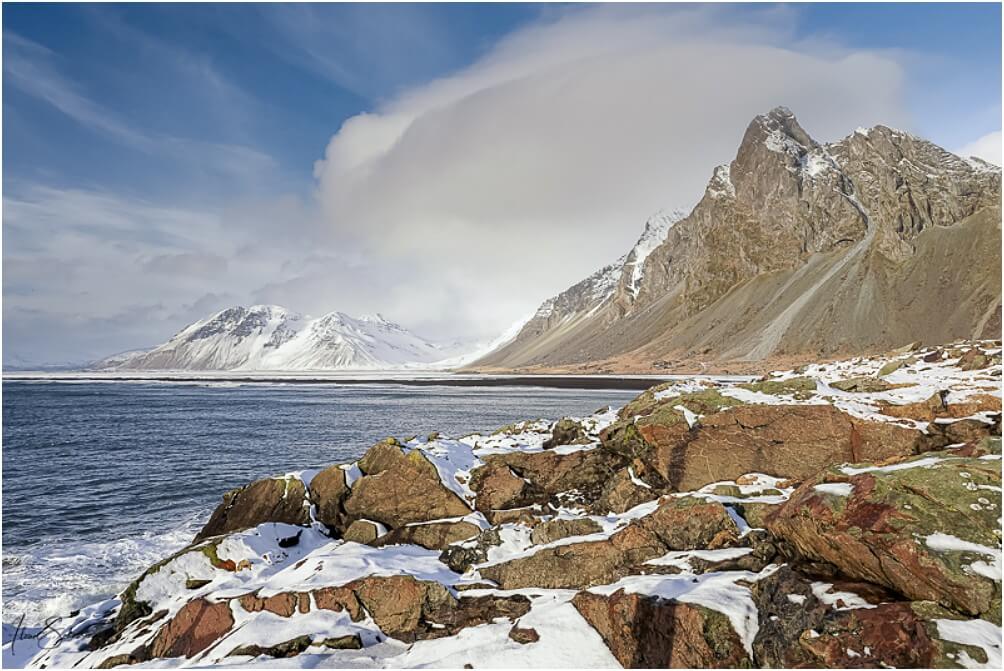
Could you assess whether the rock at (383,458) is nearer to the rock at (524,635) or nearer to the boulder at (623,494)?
the boulder at (623,494)

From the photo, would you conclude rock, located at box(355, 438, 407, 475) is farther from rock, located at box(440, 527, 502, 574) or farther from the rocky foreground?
rock, located at box(440, 527, 502, 574)

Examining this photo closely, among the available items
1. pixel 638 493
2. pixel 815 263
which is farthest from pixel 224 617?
pixel 815 263

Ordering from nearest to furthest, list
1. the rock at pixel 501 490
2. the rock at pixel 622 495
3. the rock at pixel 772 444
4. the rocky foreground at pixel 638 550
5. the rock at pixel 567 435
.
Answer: the rocky foreground at pixel 638 550
the rock at pixel 622 495
the rock at pixel 772 444
the rock at pixel 501 490
the rock at pixel 567 435

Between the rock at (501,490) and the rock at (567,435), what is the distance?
333cm

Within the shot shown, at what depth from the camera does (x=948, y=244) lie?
128m

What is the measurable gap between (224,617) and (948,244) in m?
165

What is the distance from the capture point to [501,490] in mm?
18625

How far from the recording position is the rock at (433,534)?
16.2 metres

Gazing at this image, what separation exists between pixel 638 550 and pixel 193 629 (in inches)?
419

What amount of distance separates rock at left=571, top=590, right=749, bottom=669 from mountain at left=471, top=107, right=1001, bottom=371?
11806cm

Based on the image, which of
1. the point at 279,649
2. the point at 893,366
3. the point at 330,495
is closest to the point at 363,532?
the point at 330,495

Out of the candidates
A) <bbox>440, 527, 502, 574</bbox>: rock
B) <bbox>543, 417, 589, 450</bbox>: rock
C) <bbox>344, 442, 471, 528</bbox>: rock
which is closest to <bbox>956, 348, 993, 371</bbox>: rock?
<bbox>543, 417, 589, 450</bbox>: rock

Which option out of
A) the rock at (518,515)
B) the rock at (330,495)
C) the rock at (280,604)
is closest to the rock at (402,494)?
the rock at (330,495)

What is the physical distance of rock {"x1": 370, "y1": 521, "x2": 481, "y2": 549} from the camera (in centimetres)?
1617
